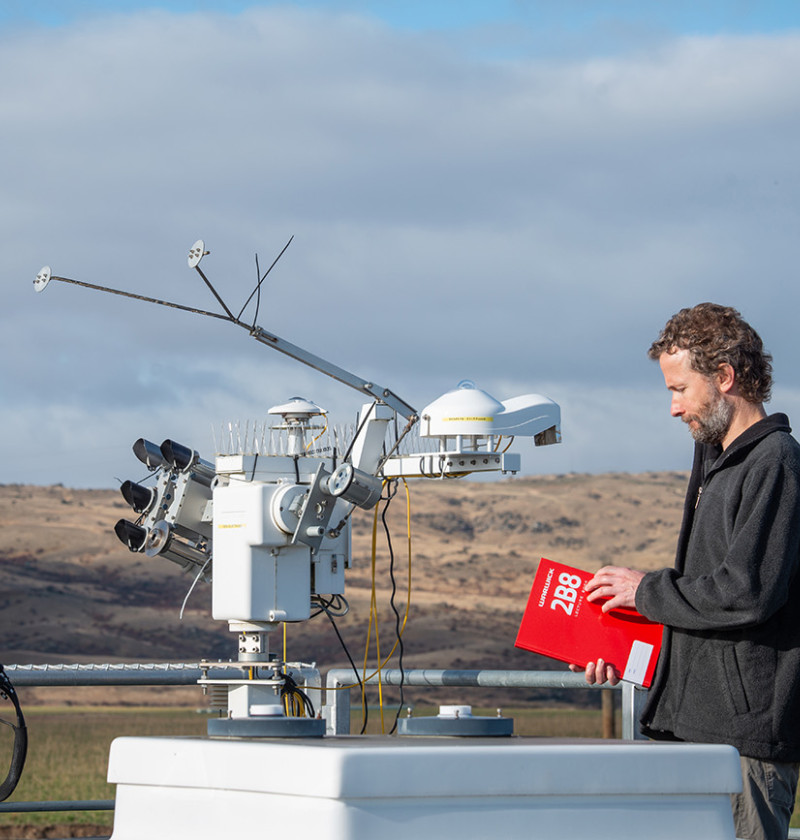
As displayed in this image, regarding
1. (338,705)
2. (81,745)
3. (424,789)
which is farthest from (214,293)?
(81,745)

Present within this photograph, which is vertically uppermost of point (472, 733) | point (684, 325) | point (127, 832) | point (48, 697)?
point (684, 325)

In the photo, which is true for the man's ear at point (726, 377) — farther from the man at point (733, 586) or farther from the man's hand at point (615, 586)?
the man's hand at point (615, 586)

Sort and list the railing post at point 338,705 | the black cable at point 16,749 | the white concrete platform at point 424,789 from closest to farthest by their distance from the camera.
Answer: the white concrete platform at point 424,789, the black cable at point 16,749, the railing post at point 338,705

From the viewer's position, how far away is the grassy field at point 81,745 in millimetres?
14117

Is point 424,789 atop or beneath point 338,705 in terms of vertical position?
atop

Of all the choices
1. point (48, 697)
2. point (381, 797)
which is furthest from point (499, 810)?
point (48, 697)

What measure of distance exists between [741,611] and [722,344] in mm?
565

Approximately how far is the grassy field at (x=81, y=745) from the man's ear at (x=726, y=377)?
16.5ft

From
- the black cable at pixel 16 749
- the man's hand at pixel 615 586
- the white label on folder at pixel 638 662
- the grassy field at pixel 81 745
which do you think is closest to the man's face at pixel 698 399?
the man's hand at pixel 615 586

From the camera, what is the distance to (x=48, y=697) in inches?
1380

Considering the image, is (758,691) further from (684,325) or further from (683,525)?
(684,325)

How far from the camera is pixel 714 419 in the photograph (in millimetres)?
2740

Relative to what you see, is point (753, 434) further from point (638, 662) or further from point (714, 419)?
point (638, 662)

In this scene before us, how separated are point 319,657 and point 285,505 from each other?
117 ft
